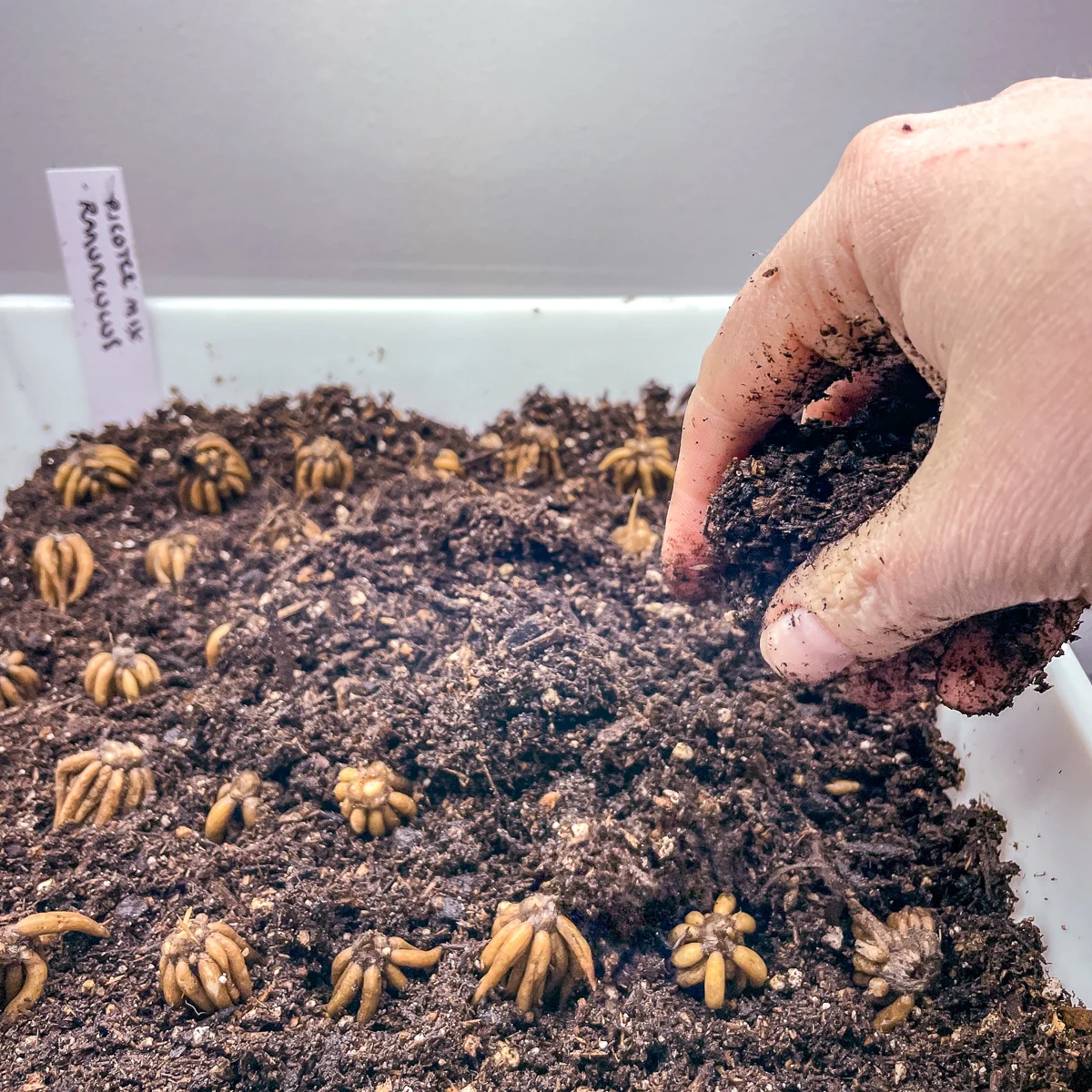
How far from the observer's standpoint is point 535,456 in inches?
62.9

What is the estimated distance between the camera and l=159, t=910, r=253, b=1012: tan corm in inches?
34.4

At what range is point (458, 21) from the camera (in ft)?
4.75

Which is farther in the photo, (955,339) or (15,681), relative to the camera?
(15,681)

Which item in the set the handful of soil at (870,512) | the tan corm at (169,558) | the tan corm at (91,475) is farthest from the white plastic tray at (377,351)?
the handful of soil at (870,512)

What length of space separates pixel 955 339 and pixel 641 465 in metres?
0.97

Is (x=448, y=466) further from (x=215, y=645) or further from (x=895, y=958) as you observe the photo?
(x=895, y=958)

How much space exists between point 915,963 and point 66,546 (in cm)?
139

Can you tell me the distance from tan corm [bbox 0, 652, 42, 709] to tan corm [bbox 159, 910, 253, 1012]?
0.52 meters

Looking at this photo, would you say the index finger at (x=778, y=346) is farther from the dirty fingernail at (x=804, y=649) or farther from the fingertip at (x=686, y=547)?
the dirty fingernail at (x=804, y=649)

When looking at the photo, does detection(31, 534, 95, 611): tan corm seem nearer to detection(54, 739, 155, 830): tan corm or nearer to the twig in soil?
detection(54, 739, 155, 830): tan corm

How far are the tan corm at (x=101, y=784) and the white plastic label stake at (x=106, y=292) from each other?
86 cm

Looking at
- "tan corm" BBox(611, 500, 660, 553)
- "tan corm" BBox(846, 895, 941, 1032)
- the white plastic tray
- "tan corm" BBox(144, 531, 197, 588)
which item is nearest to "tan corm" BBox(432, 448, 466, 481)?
the white plastic tray

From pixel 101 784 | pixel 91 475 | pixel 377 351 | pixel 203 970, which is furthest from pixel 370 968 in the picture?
pixel 377 351

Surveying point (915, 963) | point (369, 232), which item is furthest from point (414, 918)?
point (369, 232)
